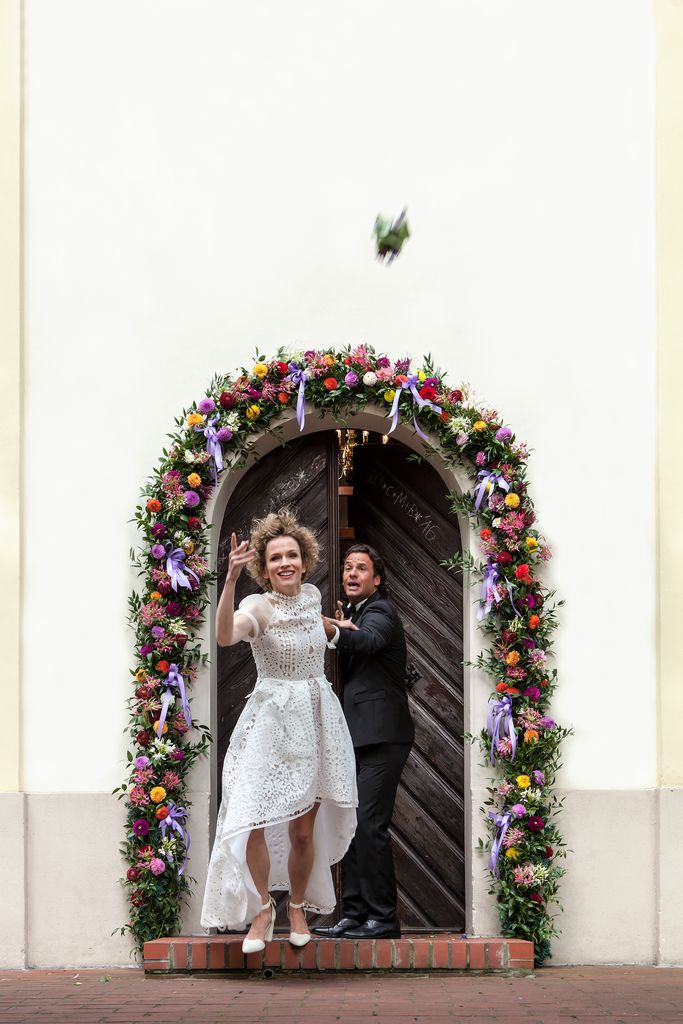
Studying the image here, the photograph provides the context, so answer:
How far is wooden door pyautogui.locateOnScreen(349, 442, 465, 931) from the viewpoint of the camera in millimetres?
8102

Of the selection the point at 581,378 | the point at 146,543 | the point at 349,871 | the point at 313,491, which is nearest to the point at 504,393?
the point at 581,378

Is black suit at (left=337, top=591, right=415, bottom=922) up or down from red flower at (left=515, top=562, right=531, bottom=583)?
down

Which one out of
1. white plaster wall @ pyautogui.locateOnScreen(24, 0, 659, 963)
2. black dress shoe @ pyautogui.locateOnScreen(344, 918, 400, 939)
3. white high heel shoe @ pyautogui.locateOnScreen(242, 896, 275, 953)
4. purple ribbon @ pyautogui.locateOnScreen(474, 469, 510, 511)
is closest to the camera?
white high heel shoe @ pyautogui.locateOnScreen(242, 896, 275, 953)

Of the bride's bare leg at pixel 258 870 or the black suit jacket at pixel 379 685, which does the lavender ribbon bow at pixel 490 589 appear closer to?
the black suit jacket at pixel 379 685

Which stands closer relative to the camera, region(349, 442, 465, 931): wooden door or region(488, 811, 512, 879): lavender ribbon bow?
region(488, 811, 512, 879): lavender ribbon bow

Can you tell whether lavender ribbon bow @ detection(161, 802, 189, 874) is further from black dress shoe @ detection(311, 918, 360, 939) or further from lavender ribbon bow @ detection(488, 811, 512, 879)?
lavender ribbon bow @ detection(488, 811, 512, 879)

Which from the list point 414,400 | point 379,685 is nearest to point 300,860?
point 379,685

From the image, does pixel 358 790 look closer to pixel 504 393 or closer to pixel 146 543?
pixel 146 543

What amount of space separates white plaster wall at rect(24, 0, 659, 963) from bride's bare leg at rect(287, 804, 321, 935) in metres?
1.44

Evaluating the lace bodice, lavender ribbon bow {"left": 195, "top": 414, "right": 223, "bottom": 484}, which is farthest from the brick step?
lavender ribbon bow {"left": 195, "top": 414, "right": 223, "bottom": 484}

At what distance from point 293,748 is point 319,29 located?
390cm

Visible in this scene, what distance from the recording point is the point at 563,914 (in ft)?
24.2

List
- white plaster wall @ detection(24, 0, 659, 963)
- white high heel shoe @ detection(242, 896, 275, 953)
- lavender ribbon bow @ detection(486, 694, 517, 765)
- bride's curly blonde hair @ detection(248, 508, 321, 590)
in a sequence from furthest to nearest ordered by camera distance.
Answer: white plaster wall @ detection(24, 0, 659, 963)
lavender ribbon bow @ detection(486, 694, 517, 765)
bride's curly blonde hair @ detection(248, 508, 321, 590)
white high heel shoe @ detection(242, 896, 275, 953)

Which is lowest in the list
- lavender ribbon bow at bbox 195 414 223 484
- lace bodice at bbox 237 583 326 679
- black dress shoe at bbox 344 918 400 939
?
black dress shoe at bbox 344 918 400 939
